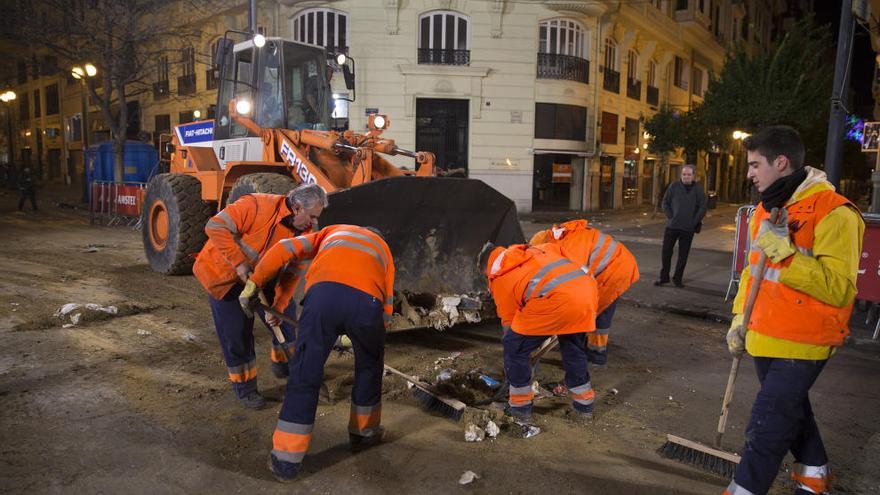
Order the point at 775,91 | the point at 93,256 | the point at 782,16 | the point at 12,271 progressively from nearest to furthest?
the point at 12,271 < the point at 93,256 < the point at 775,91 < the point at 782,16

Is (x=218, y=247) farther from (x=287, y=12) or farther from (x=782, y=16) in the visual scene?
(x=782, y=16)

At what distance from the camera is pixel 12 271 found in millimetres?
8203

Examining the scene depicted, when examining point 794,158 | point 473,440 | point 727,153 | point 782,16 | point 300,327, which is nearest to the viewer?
point 794,158

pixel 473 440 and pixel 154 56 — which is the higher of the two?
pixel 154 56

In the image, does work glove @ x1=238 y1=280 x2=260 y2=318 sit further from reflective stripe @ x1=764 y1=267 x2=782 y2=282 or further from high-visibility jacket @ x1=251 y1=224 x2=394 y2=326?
reflective stripe @ x1=764 y1=267 x2=782 y2=282

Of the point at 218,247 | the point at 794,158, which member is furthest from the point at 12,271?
the point at 794,158

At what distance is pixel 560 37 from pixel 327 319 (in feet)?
68.2

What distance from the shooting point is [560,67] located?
21766 millimetres

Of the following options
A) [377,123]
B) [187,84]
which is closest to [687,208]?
[377,123]

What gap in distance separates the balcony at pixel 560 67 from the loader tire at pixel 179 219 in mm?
15869

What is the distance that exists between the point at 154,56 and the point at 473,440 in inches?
708

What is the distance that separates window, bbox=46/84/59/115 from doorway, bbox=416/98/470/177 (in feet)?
92.6

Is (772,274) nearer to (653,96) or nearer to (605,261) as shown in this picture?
(605,261)

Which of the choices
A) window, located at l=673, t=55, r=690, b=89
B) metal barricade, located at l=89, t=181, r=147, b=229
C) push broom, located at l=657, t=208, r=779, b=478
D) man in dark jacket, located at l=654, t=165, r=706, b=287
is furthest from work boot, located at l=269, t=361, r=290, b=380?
window, located at l=673, t=55, r=690, b=89
